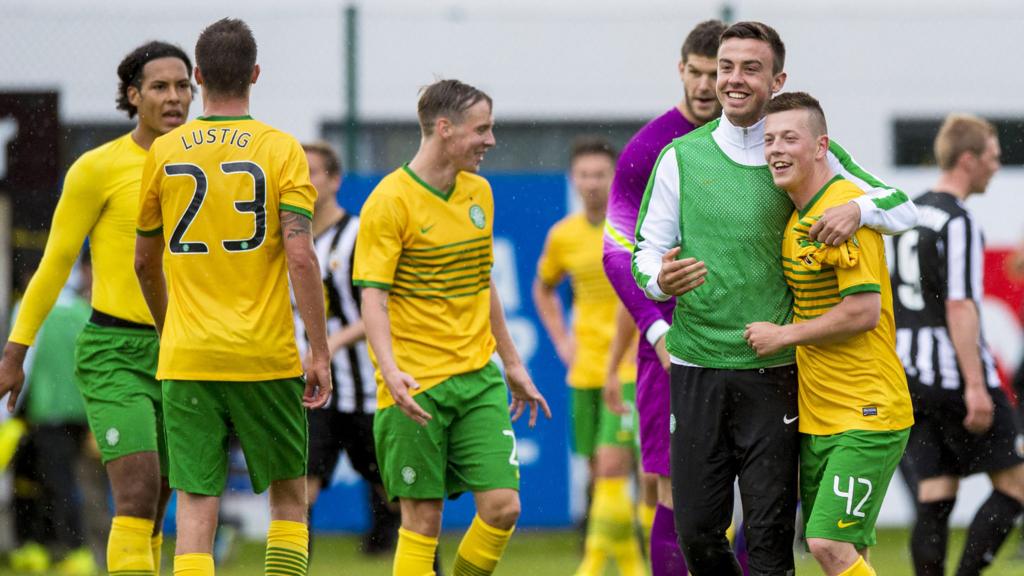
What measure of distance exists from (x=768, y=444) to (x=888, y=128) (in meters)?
7.85

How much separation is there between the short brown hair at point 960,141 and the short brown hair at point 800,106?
8.22ft

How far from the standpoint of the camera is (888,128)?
12391 mm

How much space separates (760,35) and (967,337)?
2.46 metres

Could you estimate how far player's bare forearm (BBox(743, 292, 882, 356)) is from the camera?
487cm

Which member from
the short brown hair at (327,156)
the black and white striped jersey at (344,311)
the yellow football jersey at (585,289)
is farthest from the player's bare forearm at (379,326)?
the yellow football jersey at (585,289)

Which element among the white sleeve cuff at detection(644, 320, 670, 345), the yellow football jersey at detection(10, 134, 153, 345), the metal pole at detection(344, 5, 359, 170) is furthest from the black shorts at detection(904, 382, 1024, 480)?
the metal pole at detection(344, 5, 359, 170)

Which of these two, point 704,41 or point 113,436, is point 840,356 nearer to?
point 704,41

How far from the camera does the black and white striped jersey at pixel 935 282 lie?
23.0ft

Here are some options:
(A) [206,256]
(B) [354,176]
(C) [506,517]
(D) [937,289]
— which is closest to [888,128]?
(B) [354,176]

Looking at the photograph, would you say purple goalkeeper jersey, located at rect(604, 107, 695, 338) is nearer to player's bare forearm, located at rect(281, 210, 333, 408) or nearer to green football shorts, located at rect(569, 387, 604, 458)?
player's bare forearm, located at rect(281, 210, 333, 408)

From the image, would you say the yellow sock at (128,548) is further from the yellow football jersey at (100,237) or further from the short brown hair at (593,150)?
the short brown hair at (593,150)

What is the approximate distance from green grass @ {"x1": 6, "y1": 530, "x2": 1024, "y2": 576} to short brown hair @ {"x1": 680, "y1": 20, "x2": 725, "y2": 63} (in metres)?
3.98

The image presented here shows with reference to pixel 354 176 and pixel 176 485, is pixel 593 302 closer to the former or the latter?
pixel 354 176

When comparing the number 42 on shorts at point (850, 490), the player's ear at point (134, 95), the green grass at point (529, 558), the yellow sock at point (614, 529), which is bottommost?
the green grass at point (529, 558)
